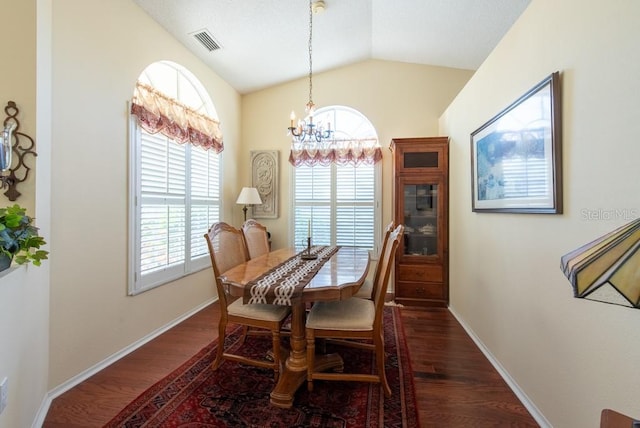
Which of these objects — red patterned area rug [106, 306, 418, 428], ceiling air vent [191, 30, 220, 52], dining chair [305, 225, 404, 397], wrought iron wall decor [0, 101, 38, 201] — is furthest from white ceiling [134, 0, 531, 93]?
red patterned area rug [106, 306, 418, 428]

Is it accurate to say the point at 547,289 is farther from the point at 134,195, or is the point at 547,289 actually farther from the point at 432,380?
the point at 134,195

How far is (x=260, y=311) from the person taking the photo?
2.10 meters

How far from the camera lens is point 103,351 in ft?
7.31

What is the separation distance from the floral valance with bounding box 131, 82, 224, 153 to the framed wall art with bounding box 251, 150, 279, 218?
764mm

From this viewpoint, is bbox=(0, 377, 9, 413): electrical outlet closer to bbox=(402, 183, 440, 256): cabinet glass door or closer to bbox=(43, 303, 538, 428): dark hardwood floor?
bbox=(43, 303, 538, 428): dark hardwood floor

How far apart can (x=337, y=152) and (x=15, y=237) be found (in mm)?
3514

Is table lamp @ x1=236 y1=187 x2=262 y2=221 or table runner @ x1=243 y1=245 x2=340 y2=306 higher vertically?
table lamp @ x1=236 y1=187 x2=262 y2=221

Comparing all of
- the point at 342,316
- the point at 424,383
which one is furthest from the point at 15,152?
the point at 424,383

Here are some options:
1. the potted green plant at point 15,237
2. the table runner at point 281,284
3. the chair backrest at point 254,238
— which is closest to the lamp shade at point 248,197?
the chair backrest at point 254,238

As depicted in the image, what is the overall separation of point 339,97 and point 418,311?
10.3 ft

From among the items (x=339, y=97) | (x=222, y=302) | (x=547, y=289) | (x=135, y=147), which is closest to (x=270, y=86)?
(x=339, y=97)

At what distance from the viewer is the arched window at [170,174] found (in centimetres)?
255

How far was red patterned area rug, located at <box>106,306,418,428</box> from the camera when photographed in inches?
65.1

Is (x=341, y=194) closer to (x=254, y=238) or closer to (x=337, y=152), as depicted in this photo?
(x=337, y=152)
